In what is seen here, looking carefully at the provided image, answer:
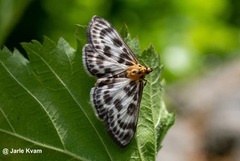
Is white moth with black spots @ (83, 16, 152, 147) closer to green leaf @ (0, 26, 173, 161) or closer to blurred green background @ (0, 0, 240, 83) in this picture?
green leaf @ (0, 26, 173, 161)

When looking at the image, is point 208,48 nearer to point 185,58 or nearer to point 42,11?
point 185,58

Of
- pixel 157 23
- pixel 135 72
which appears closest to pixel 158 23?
pixel 157 23

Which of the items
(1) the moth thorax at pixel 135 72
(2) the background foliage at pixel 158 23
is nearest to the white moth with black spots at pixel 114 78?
(1) the moth thorax at pixel 135 72

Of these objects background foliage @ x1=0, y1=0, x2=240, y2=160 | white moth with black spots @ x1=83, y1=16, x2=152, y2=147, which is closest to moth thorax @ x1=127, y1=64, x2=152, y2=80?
white moth with black spots @ x1=83, y1=16, x2=152, y2=147

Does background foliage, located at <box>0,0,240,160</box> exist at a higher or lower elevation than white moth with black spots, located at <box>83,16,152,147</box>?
higher

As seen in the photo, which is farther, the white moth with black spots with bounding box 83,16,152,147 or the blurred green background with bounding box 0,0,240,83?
the blurred green background with bounding box 0,0,240,83

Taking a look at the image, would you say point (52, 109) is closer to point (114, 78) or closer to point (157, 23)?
point (114, 78)

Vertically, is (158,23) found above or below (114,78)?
above
